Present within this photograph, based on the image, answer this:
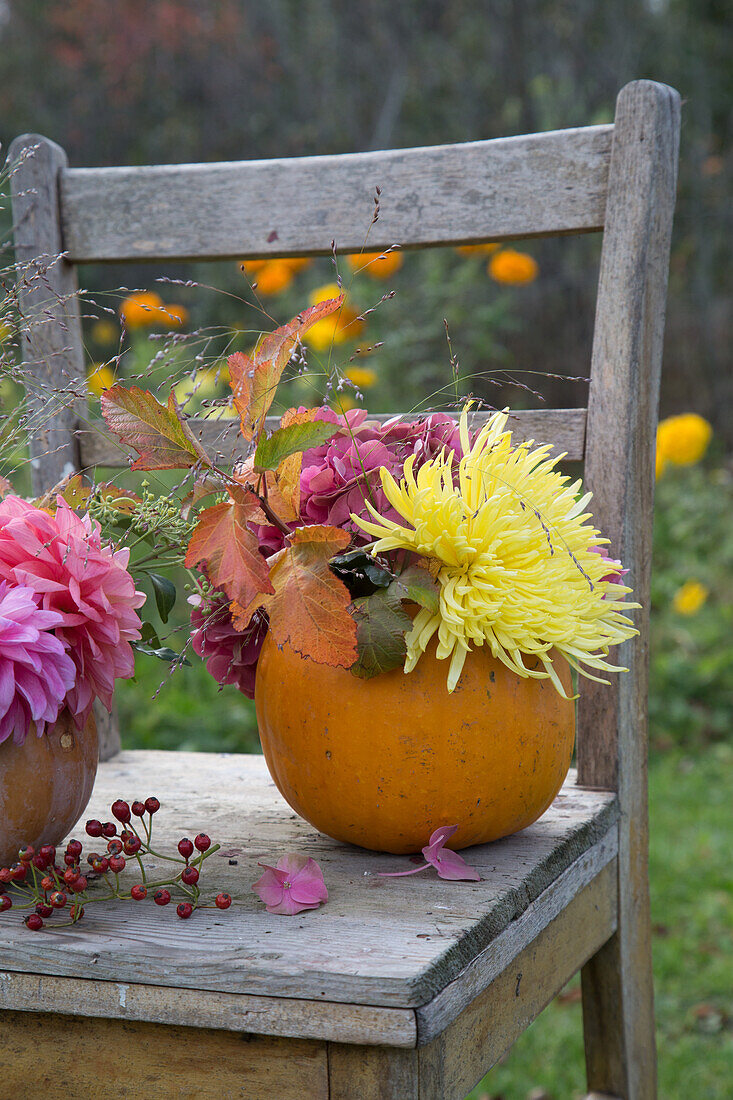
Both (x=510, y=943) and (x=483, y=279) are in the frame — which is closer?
(x=510, y=943)

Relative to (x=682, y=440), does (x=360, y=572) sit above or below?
below

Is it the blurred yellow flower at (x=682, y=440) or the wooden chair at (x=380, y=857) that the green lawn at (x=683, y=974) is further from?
the blurred yellow flower at (x=682, y=440)

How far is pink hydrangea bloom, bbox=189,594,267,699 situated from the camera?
846 millimetres

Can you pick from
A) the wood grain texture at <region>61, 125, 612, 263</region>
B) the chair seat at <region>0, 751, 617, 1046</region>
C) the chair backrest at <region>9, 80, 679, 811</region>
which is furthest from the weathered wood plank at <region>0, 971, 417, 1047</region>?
the wood grain texture at <region>61, 125, 612, 263</region>

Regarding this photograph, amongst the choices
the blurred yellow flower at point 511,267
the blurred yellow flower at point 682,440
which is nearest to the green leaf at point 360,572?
the blurred yellow flower at point 511,267

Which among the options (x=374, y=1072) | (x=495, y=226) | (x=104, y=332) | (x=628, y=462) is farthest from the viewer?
(x=104, y=332)

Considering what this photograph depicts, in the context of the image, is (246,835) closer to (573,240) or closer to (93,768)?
(93,768)

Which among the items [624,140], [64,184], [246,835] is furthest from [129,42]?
[246,835]

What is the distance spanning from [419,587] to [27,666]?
286 millimetres

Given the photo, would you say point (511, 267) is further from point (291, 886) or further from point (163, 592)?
point (291, 886)

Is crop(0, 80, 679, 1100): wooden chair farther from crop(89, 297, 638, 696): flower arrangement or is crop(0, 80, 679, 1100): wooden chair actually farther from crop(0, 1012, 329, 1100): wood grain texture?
crop(89, 297, 638, 696): flower arrangement

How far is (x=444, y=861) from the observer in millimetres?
803

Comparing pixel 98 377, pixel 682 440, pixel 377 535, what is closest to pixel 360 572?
pixel 377 535

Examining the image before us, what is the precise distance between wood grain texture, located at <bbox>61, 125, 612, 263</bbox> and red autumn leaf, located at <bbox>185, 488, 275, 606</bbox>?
2.07ft
